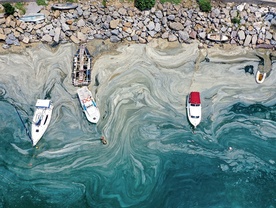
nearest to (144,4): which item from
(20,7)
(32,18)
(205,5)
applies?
(205,5)

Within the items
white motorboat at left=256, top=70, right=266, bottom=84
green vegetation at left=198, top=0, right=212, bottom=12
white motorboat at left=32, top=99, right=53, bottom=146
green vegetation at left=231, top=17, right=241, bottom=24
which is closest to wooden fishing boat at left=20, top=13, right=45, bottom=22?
white motorboat at left=32, top=99, right=53, bottom=146

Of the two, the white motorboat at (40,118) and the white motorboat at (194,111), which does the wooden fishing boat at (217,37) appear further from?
the white motorboat at (40,118)

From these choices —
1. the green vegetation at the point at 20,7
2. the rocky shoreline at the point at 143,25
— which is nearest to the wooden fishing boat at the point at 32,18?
the rocky shoreline at the point at 143,25

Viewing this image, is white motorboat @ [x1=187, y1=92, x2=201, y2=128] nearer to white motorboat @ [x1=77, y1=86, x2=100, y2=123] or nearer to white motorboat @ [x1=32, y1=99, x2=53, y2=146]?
white motorboat @ [x1=77, y1=86, x2=100, y2=123]

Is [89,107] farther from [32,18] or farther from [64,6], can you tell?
Result: [32,18]

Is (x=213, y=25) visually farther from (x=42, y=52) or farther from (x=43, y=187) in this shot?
(x=43, y=187)

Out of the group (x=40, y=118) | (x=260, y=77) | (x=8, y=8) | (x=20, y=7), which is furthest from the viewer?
(x=20, y=7)
